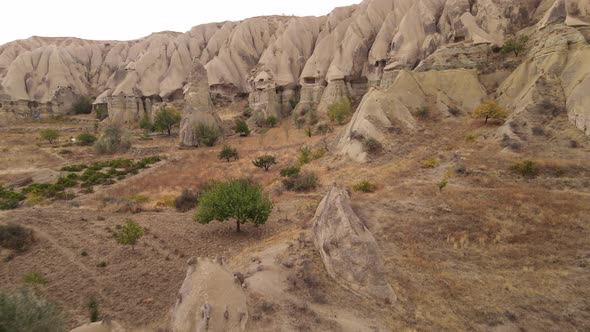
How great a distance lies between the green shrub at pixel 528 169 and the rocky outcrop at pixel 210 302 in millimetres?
18447

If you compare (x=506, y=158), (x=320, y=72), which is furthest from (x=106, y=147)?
(x=506, y=158)

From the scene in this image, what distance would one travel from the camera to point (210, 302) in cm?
750

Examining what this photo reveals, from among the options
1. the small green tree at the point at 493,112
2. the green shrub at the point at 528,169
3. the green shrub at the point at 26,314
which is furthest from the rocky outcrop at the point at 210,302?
the small green tree at the point at 493,112

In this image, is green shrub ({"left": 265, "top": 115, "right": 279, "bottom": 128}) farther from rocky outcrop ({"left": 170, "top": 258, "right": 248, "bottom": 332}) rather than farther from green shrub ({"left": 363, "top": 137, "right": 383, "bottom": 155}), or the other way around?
rocky outcrop ({"left": 170, "top": 258, "right": 248, "bottom": 332})

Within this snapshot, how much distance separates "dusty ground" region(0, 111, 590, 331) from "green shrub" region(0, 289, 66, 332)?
10.8ft

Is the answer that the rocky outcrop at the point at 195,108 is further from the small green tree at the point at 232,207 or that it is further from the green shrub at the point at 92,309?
the green shrub at the point at 92,309

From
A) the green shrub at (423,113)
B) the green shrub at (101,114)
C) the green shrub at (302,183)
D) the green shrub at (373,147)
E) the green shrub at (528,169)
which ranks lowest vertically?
the green shrub at (101,114)

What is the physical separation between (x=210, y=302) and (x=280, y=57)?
64.9 metres

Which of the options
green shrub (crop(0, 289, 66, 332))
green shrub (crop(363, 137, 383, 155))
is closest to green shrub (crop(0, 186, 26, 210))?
green shrub (crop(0, 289, 66, 332))

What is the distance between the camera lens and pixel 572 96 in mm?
23406

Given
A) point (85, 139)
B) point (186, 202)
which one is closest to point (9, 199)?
point (186, 202)

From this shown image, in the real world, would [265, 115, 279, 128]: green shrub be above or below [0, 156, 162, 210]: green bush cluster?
above

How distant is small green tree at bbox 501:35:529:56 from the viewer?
34.0 metres

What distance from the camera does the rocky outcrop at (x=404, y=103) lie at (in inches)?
1073
